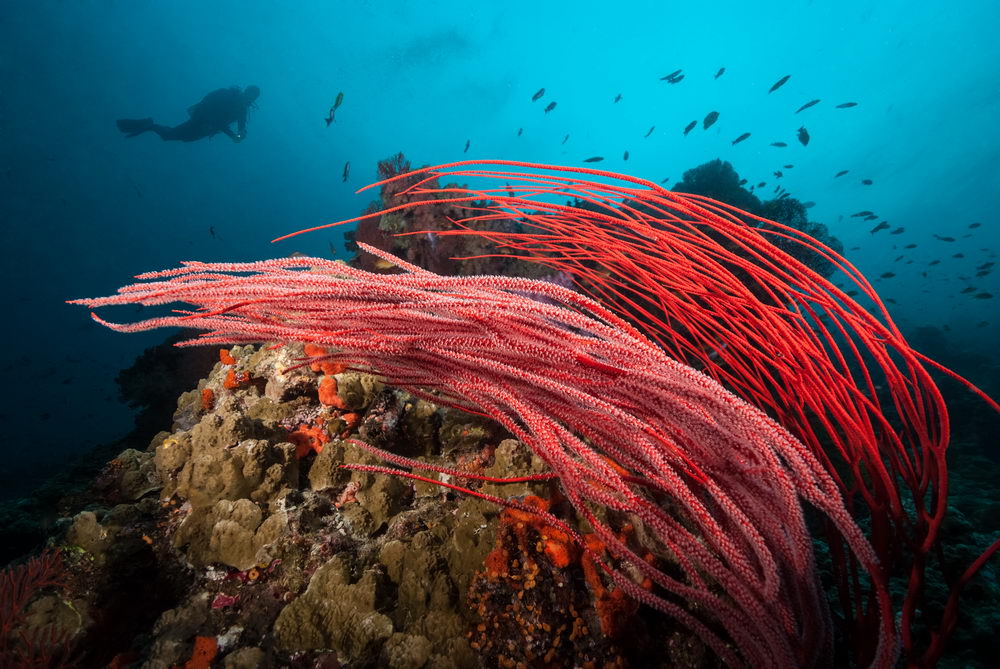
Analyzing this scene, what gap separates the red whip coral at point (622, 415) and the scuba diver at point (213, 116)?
4303 centimetres

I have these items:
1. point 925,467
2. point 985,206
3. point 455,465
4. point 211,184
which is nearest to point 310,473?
point 455,465

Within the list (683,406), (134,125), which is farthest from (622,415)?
(134,125)

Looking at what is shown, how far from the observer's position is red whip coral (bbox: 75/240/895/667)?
1220mm

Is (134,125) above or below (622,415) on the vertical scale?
above

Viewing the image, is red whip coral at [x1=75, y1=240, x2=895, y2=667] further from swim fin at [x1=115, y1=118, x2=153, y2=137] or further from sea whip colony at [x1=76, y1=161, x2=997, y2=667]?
swim fin at [x1=115, y1=118, x2=153, y2=137]

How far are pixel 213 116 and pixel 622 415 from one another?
4522 cm

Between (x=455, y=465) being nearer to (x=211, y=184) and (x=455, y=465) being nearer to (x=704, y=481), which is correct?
(x=704, y=481)

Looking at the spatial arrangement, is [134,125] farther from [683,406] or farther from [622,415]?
[683,406]

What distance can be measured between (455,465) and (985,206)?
369 feet

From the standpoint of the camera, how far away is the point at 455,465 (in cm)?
211

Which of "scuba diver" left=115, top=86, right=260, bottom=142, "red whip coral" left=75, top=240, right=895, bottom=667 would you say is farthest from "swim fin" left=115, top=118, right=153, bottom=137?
"red whip coral" left=75, top=240, right=895, bottom=667

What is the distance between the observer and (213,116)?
33406 mm

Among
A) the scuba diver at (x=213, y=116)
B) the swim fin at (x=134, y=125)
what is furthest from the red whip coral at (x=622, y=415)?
the swim fin at (x=134, y=125)

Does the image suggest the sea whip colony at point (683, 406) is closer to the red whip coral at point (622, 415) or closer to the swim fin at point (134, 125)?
the red whip coral at point (622, 415)
